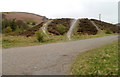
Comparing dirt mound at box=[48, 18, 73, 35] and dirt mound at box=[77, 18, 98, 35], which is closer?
dirt mound at box=[48, 18, 73, 35]

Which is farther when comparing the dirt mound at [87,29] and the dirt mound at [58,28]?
the dirt mound at [87,29]

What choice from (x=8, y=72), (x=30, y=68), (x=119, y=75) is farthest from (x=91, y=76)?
(x=8, y=72)

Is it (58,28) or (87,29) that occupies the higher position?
(58,28)

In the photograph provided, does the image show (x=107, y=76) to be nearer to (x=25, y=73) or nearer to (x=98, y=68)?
(x=98, y=68)

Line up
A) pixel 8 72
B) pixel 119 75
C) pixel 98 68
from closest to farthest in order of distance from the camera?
pixel 119 75, pixel 98 68, pixel 8 72

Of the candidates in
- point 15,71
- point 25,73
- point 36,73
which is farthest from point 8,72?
point 36,73

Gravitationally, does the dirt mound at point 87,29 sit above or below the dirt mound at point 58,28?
below

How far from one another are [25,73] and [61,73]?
1414 mm

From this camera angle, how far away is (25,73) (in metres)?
6.27

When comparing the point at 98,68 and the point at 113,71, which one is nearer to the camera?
the point at 113,71

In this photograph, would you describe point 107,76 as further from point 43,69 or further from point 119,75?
point 43,69

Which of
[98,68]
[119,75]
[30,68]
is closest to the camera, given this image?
[119,75]

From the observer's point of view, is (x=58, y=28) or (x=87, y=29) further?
(x=87, y=29)

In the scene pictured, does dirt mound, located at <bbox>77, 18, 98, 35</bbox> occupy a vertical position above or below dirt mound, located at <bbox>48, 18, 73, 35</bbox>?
below
